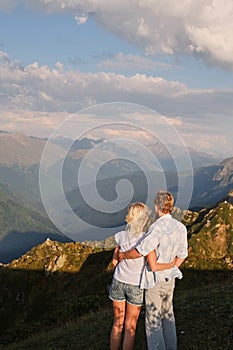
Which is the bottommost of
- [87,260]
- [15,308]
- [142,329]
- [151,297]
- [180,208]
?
[15,308]

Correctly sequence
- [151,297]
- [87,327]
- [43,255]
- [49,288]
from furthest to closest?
[43,255], [49,288], [87,327], [151,297]


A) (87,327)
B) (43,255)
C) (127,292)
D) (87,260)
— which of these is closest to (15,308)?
(87,260)

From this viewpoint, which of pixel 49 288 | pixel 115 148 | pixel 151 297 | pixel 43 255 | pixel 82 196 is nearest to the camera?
pixel 151 297

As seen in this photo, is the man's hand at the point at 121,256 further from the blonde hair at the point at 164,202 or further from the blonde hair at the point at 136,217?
the blonde hair at the point at 164,202

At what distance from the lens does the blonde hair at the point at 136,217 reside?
12.5m

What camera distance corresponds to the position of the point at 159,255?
40.9ft

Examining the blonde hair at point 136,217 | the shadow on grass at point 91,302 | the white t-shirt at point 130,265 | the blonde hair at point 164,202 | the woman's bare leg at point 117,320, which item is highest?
the blonde hair at point 164,202

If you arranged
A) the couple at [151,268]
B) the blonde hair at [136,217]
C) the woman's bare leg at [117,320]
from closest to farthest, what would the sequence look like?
the couple at [151,268] < the blonde hair at [136,217] < the woman's bare leg at [117,320]

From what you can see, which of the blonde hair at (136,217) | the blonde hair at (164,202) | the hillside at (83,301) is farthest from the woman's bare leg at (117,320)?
the blonde hair at (164,202)

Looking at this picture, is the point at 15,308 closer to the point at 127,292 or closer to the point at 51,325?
the point at 51,325

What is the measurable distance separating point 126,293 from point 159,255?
5.02 feet

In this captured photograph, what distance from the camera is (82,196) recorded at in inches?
655

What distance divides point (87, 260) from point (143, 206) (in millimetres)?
70649

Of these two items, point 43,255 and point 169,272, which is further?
point 43,255
